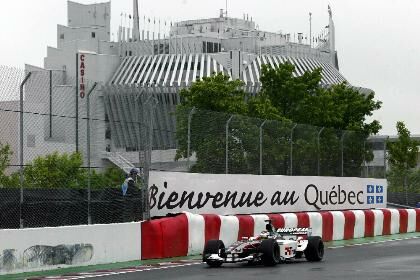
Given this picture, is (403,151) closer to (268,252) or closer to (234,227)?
(234,227)

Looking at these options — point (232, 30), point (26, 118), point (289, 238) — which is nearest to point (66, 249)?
point (26, 118)

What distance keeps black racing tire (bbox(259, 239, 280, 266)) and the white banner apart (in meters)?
5.21

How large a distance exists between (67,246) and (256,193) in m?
10.3

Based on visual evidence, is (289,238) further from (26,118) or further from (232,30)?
(232,30)

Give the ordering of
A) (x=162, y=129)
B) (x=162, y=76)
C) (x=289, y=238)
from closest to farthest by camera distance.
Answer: (x=289, y=238), (x=162, y=129), (x=162, y=76)

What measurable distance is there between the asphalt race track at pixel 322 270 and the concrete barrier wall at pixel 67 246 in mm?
1673

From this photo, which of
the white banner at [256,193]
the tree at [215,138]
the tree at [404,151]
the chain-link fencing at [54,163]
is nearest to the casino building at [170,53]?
the tree at [404,151]

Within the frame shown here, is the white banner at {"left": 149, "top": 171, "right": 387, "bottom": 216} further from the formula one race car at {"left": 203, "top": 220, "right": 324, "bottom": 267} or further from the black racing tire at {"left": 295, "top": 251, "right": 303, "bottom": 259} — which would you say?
the formula one race car at {"left": 203, "top": 220, "right": 324, "bottom": 267}

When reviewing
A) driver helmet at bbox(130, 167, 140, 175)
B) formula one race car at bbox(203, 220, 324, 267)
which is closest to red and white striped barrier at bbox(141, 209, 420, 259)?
driver helmet at bbox(130, 167, 140, 175)

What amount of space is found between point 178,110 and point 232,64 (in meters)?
82.9

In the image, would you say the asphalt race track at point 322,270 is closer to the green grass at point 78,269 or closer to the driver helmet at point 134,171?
the green grass at point 78,269

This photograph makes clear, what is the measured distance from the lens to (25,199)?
66.2 ft

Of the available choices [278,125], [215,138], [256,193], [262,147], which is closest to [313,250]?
[215,138]

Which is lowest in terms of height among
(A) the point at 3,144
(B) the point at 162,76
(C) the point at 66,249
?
(C) the point at 66,249
